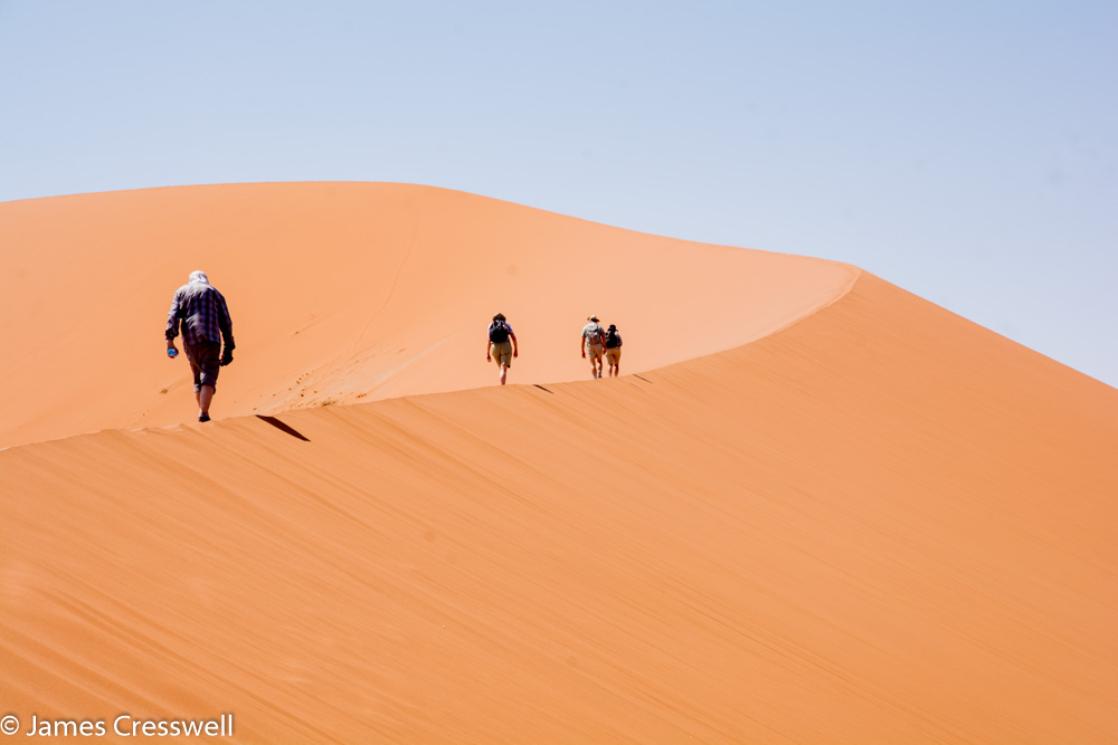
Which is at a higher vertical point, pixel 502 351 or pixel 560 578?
pixel 502 351

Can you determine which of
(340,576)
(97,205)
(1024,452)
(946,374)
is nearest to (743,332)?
(946,374)

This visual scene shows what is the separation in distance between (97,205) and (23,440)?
18.7 meters

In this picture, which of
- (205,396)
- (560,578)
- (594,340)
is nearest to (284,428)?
(205,396)

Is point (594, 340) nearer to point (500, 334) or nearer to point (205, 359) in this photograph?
point (500, 334)

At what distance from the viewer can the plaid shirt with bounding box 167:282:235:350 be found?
8.60m

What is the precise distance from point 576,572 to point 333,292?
24683 millimetres

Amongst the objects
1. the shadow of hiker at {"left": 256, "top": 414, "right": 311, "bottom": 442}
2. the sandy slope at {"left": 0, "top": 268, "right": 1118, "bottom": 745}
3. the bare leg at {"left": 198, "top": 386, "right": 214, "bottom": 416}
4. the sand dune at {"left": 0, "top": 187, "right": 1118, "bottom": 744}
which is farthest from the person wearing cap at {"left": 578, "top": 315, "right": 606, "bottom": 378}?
the shadow of hiker at {"left": 256, "top": 414, "right": 311, "bottom": 442}

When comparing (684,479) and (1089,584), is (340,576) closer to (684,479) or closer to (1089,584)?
(684,479)

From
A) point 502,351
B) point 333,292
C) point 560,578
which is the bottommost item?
point 560,578

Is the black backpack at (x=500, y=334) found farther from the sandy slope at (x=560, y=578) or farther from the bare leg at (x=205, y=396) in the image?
the bare leg at (x=205, y=396)

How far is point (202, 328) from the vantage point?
8.62 m

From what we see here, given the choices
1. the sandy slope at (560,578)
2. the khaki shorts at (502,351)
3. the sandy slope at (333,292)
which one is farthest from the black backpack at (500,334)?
the sandy slope at (333,292)

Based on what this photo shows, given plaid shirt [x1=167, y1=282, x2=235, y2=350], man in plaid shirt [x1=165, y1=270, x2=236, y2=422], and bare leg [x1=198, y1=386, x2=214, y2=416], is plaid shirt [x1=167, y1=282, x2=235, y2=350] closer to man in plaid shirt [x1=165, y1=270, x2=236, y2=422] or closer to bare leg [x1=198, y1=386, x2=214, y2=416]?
man in plaid shirt [x1=165, y1=270, x2=236, y2=422]

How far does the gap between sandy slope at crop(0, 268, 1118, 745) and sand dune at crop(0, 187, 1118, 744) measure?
21 mm
